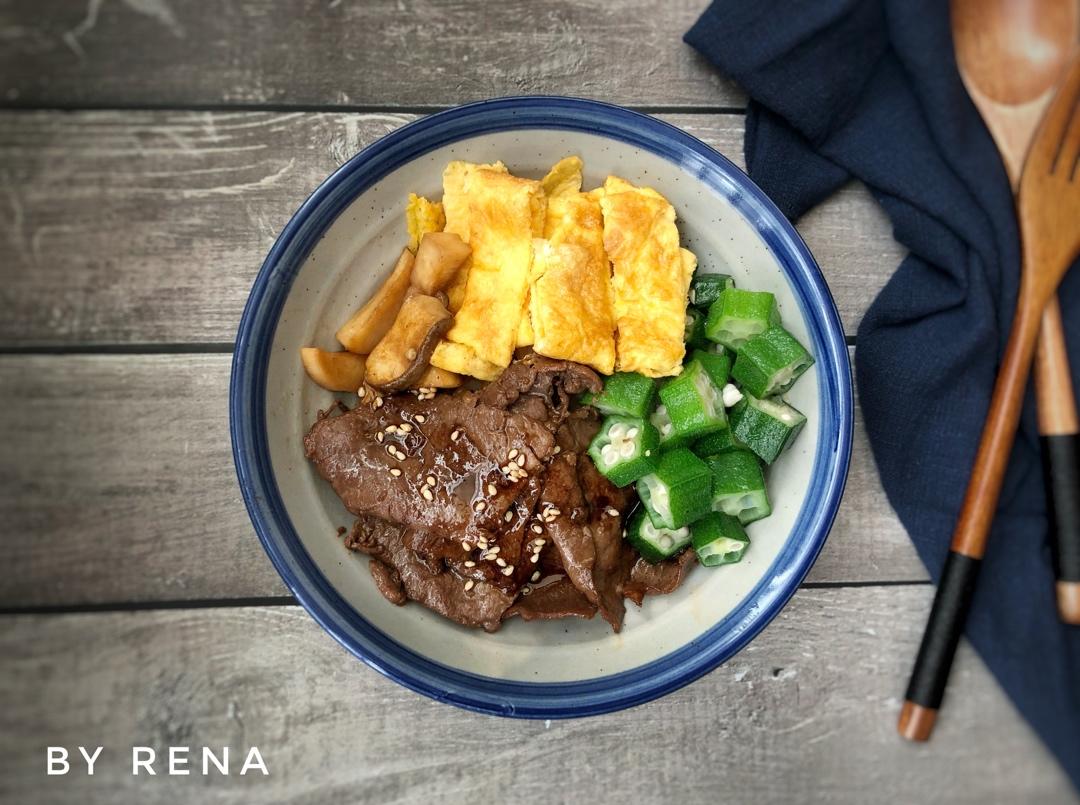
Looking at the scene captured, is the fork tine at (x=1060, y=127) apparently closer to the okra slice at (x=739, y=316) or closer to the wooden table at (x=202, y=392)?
the wooden table at (x=202, y=392)

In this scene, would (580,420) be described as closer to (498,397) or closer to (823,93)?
(498,397)

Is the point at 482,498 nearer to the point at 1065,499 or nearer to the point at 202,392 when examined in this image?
the point at 202,392

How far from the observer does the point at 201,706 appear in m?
2.72

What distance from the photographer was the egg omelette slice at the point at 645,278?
2.39m

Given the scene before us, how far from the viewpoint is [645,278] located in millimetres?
2410

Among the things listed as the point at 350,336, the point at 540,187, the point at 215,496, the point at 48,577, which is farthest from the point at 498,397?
the point at 48,577

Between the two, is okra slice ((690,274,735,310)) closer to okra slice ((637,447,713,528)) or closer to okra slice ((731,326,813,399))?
okra slice ((731,326,813,399))

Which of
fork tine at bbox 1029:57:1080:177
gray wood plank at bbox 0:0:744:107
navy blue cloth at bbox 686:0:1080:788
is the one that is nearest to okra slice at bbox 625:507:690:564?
navy blue cloth at bbox 686:0:1080:788

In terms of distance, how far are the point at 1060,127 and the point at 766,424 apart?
151 cm

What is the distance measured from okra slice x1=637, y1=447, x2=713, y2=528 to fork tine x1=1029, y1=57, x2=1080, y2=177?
1.64m

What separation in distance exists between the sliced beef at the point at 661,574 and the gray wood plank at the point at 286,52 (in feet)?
5.78

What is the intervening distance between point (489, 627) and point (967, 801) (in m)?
2.06

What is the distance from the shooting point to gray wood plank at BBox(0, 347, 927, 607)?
2.72m

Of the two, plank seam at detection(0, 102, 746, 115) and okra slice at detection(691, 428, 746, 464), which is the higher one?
plank seam at detection(0, 102, 746, 115)
